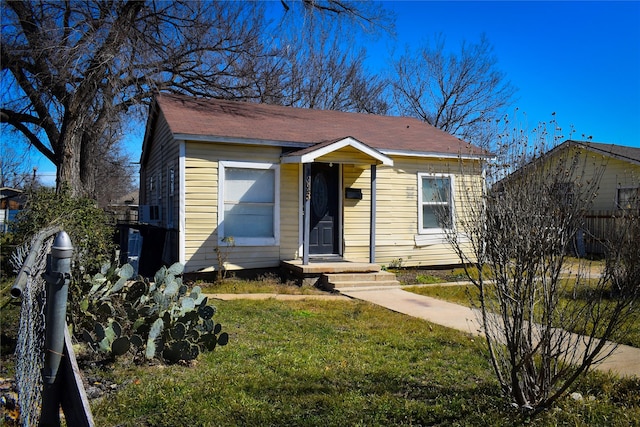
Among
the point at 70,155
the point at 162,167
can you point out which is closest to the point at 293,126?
the point at 162,167

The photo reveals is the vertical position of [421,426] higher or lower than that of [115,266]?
lower

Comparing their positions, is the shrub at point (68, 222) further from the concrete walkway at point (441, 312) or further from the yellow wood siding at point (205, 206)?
the concrete walkway at point (441, 312)

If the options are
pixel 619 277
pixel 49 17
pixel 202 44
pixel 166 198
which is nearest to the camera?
pixel 619 277

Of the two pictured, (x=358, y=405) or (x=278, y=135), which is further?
(x=278, y=135)

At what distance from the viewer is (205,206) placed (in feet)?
33.6

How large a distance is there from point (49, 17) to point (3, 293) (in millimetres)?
9158

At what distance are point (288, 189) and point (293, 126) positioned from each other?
2104 mm

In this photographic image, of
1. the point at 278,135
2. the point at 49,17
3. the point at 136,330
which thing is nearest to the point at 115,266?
the point at 136,330

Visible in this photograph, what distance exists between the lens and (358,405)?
3773 mm

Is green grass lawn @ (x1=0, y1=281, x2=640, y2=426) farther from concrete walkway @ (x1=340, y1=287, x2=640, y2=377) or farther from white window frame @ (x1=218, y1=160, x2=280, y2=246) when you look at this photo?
white window frame @ (x1=218, y1=160, x2=280, y2=246)

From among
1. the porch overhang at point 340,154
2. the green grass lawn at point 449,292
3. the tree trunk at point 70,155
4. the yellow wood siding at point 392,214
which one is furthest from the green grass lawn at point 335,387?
the tree trunk at point 70,155

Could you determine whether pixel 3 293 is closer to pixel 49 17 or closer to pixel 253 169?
pixel 253 169

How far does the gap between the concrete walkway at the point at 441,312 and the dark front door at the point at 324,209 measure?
1872 mm

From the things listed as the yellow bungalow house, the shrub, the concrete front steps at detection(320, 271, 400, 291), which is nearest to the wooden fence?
the yellow bungalow house
